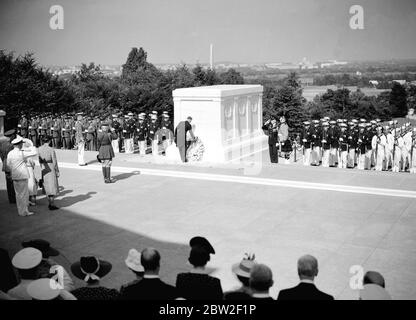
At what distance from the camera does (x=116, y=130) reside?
20750 mm

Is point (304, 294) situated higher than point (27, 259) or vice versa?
point (27, 259)

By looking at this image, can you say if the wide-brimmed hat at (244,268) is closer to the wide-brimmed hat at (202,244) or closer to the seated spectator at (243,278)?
the seated spectator at (243,278)

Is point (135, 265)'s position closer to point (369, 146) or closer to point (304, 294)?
point (304, 294)

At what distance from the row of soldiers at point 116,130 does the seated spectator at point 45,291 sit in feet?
47.6

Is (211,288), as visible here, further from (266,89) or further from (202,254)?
(266,89)

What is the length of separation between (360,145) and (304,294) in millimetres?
12994

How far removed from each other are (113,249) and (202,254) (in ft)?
13.2

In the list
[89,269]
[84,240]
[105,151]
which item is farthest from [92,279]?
[105,151]

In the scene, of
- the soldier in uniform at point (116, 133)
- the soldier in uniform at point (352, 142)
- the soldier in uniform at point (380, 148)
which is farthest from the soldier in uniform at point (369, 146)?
the soldier in uniform at point (116, 133)

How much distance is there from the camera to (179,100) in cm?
1677

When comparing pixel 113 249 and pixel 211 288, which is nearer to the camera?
pixel 211 288

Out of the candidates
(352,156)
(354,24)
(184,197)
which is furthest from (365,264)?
(352,156)

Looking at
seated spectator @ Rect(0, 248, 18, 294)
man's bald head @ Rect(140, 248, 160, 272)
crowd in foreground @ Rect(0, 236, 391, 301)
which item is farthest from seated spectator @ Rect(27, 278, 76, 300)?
seated spectator @ Rect(0, 248, 18, 294)
